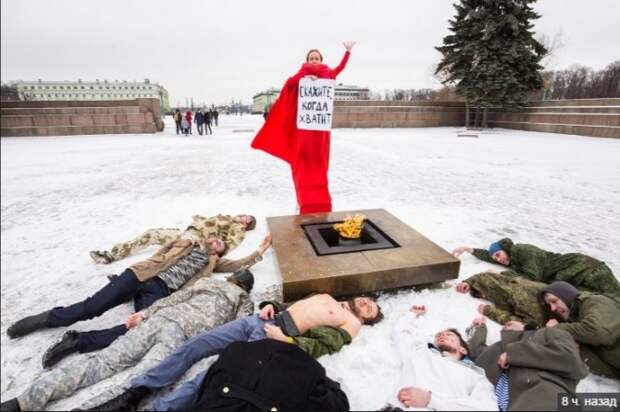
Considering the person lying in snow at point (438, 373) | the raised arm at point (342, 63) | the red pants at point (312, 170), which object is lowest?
the person lying in snow at point (438, 373)

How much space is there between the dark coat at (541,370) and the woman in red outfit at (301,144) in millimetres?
2941

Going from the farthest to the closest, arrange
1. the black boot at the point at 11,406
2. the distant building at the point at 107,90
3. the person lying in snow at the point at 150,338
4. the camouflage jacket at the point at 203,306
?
the distant building at the point at 107,90, the camouflage jacket at the point at 203,306, the person lying in snow at the point at 150,338, the black boot at the point at 11,406

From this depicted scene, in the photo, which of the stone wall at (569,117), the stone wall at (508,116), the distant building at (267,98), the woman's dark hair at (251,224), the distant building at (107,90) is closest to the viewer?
the woman's dark hair at (251,224)

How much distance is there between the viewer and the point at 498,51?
712 inches

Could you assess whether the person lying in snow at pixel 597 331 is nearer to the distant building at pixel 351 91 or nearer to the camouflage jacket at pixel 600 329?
the camouflage jacket at pixel 600 329

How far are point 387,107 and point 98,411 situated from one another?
901 inches

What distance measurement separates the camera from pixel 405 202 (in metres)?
6.11

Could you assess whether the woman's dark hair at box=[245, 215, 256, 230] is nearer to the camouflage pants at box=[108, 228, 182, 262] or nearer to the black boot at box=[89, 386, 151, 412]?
the camouflage pants at box=[108, 228, 182, 262]

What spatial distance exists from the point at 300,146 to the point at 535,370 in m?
3.40

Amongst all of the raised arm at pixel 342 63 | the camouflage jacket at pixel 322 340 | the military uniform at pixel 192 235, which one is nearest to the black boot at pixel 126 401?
the camouflage jacket at pixel 322 340

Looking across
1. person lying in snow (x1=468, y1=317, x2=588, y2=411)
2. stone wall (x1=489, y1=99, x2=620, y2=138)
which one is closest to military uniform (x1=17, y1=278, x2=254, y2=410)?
person lying in snow (x1=468, y1=317, x2=588, y2=411)

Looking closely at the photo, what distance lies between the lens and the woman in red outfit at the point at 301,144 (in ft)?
14.5

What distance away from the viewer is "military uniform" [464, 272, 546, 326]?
110 inches

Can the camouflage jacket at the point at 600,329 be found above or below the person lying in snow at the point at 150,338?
above
